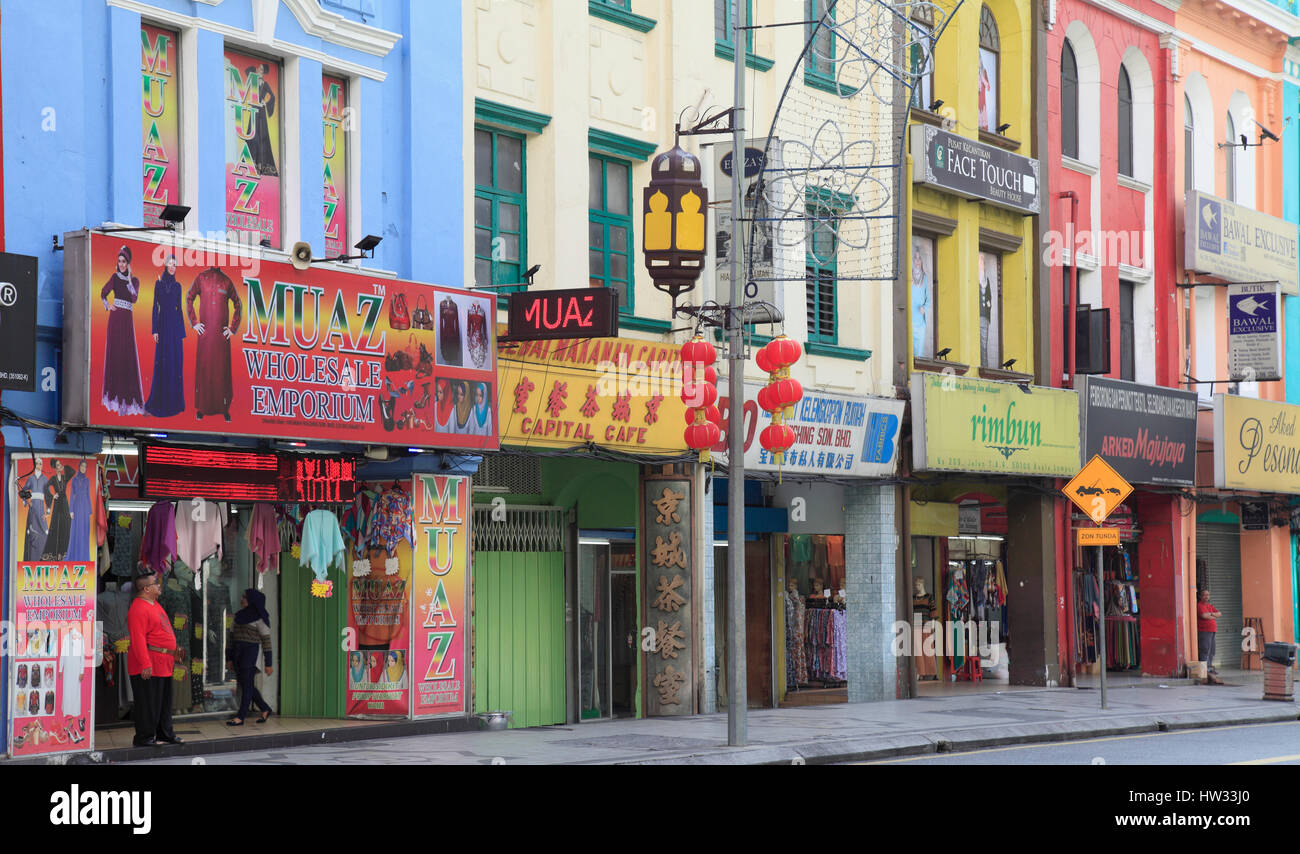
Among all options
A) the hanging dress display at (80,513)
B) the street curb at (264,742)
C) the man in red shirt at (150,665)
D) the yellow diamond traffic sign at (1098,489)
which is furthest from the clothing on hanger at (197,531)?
the yellow diamond traffic sign at (1098,489)

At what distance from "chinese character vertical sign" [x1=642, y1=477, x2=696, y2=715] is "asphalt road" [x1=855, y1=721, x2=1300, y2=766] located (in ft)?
15.5

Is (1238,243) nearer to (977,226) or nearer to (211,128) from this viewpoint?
(977,226)

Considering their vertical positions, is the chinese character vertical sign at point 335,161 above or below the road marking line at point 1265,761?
above

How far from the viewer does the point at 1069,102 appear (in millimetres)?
30656

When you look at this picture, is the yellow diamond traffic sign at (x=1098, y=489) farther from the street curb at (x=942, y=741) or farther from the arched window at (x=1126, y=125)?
the arched window at (x=1126, y=125)

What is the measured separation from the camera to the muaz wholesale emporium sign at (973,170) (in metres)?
26.1

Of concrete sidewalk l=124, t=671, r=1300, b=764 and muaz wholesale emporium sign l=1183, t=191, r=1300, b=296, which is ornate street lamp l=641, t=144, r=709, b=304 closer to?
concrete sidewalk l=124, t=671, r=1300, b=764

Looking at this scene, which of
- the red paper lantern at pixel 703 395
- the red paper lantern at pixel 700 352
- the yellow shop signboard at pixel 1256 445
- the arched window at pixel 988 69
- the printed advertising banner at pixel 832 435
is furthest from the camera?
the yellow shop signboard at pixel 1256 445

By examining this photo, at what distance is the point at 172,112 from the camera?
662 inches

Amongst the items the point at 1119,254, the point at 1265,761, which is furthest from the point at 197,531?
the point at 1119,254

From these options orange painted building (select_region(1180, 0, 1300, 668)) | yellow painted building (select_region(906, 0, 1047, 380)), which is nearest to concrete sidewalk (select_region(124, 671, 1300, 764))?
yellow painted building (select_region(906, 0, 1047, 380))

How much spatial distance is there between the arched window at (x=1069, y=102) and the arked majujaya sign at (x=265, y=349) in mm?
15310

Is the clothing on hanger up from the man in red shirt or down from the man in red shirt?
up

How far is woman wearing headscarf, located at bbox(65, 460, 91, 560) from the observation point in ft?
50.7
